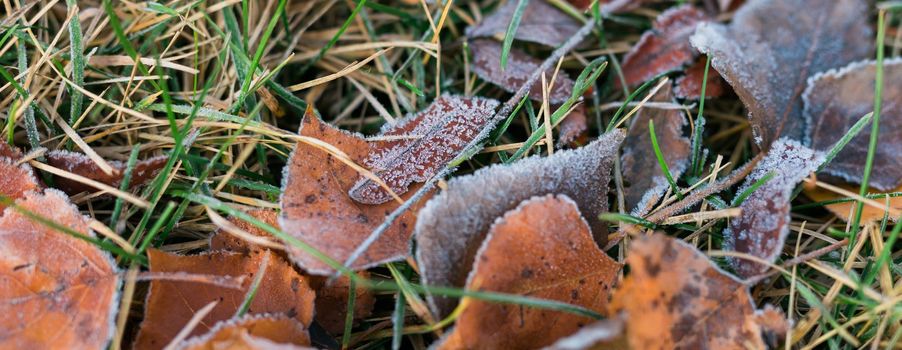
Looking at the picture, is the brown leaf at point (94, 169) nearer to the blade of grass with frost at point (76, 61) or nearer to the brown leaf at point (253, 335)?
the blade of grass with frost at point (76, 61)

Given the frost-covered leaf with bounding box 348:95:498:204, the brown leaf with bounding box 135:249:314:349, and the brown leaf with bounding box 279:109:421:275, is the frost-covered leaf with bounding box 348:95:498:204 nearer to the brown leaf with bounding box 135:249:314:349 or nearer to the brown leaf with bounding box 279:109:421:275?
the brown leaf with bounding box 279:109:421:275

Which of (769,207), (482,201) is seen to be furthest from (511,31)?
(769,207)

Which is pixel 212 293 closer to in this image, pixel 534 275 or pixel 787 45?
pixel 534 275

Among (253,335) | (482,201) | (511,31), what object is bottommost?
(253,335)

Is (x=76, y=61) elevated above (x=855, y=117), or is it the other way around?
(x=76, y=61)

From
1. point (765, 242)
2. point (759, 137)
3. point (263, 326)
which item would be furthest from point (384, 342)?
point (759, 137)

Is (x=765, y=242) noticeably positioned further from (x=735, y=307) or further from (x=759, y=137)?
(x=759, y=137)

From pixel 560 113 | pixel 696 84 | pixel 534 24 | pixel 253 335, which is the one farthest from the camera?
pixel 534 24
